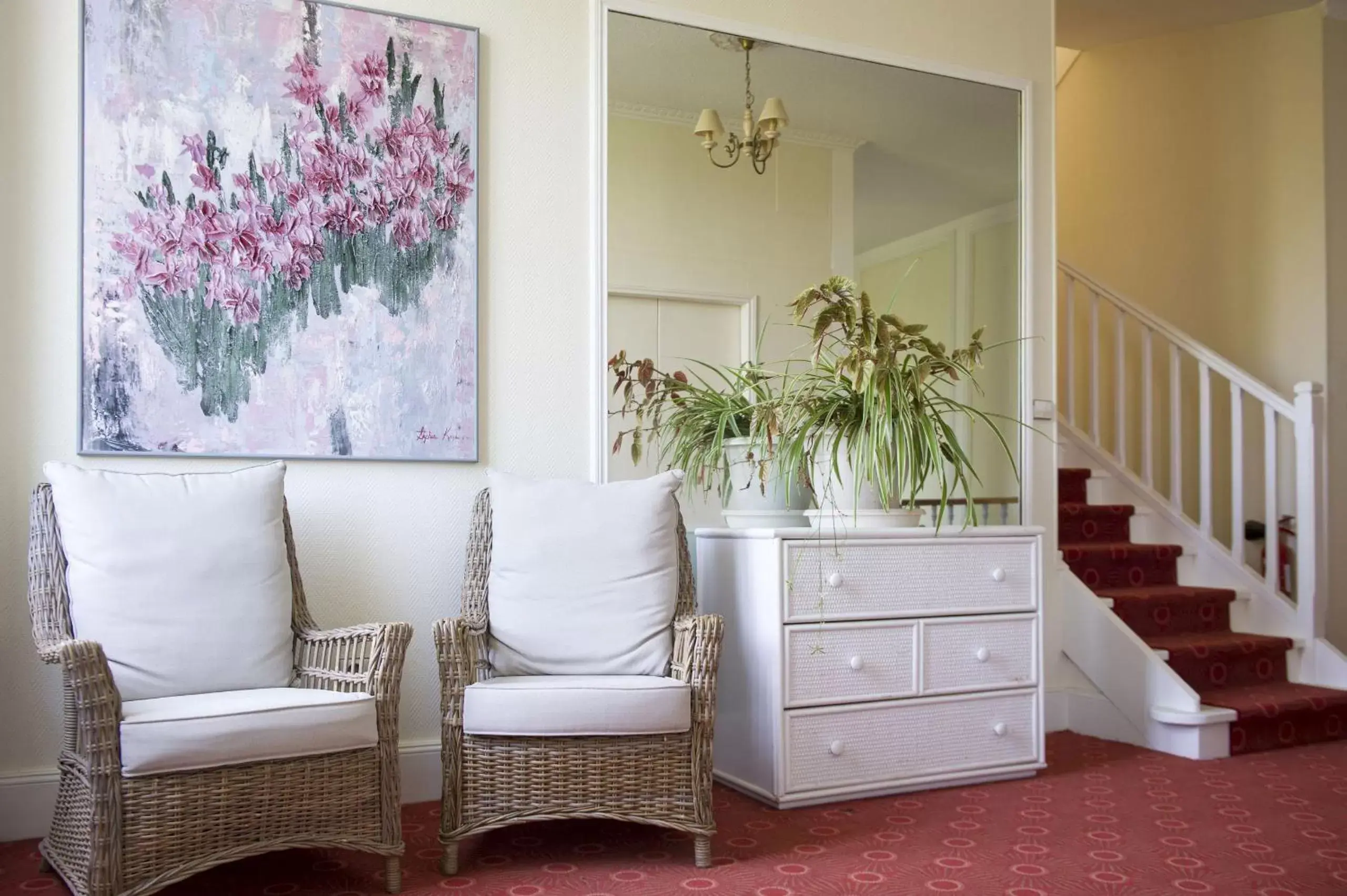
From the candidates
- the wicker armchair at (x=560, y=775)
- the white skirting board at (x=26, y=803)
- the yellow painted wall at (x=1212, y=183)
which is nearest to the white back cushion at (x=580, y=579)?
the wicker armchair at (x=560, y=775)

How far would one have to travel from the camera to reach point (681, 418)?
11.6ft

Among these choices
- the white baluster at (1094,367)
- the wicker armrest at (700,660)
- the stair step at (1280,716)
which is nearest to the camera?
the wicker armrest at (700,660)

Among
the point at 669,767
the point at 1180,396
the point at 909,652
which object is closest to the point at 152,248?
the point at 669,767

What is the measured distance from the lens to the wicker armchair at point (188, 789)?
2189 millimetres

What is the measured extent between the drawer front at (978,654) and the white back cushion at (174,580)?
1.76 m

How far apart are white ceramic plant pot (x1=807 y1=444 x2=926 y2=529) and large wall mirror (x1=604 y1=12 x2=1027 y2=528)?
0.30 m

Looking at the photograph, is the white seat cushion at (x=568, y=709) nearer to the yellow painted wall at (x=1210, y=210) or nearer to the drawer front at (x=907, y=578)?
the drawer front at (x=907, y=578)

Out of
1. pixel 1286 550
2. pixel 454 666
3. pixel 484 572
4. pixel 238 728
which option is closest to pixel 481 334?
pixel 484 572

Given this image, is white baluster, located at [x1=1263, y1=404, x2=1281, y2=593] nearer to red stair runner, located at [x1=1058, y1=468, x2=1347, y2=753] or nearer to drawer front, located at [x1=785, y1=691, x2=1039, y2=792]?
red stair runner, located at [x1=1058, y1=468, x2=1347, y2=753]

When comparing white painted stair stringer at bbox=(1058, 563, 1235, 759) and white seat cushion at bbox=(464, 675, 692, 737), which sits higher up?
white seat cushion at bbox=(464, 675, 692, 737)

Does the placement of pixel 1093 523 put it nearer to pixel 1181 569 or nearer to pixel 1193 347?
pixel 1181 569

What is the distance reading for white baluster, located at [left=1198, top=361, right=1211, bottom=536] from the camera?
472 centimetres

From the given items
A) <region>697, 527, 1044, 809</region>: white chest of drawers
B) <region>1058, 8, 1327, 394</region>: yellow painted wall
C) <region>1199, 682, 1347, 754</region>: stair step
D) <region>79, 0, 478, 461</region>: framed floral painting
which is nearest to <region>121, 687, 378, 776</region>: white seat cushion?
<region>79, 0, 478, 461</region>: framed floral painting

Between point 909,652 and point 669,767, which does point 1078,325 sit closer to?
point 909,652
